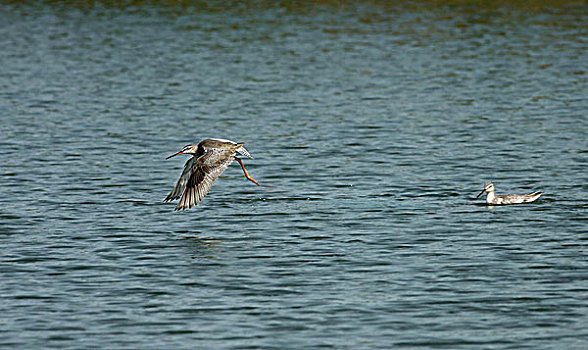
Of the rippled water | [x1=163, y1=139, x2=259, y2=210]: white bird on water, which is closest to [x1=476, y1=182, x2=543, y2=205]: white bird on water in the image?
the rippled water

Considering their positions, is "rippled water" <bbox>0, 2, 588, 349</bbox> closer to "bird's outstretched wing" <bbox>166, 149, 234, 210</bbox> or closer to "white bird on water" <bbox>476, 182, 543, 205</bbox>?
"white bird on water" <bbox>476, 182, 543, 205</bbox>

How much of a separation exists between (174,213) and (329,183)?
3.38 m

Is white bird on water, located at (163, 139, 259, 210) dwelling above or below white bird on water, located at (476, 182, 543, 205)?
above

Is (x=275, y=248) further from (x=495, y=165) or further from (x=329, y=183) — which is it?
(x=495, y=165)

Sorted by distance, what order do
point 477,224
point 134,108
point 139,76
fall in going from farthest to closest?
1. point 139,76
2. point 134,108
3. point 477,224

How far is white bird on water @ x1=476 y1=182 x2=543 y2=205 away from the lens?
59.6 ft

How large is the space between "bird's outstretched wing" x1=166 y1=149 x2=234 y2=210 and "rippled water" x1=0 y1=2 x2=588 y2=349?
1.71ft

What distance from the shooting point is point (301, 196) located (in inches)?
762

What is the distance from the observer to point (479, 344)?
38.6ft

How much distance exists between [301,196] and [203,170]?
2.63 meters

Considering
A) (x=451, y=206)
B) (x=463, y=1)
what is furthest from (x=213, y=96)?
(x=463, y=1)

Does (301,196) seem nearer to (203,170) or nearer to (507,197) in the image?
(203,170)

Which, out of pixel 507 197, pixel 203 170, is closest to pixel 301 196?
pixel 203 170

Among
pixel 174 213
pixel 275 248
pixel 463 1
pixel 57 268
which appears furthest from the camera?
pixel 463 1
